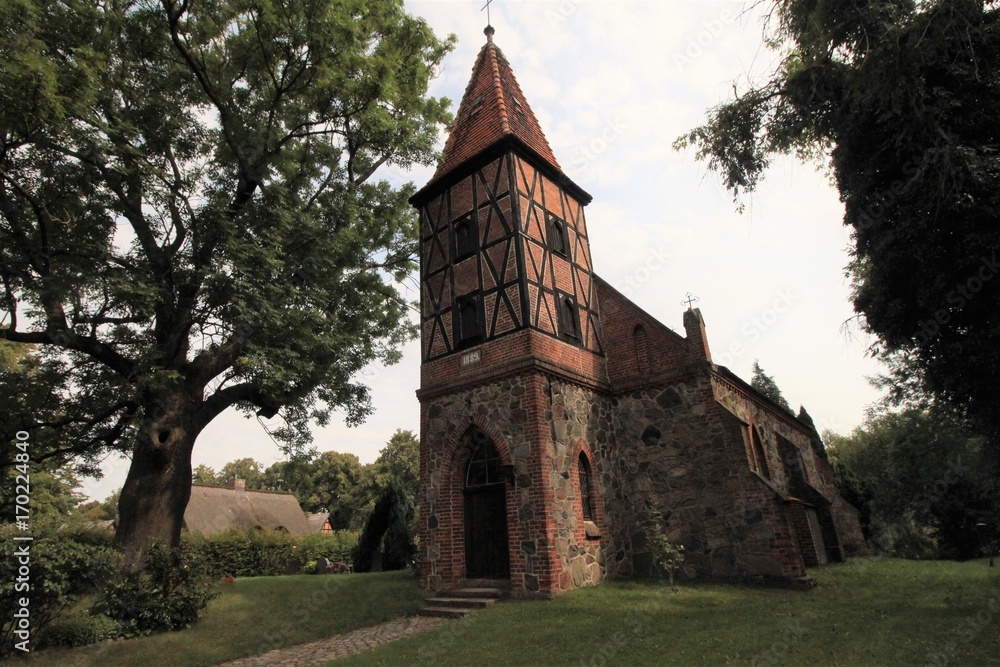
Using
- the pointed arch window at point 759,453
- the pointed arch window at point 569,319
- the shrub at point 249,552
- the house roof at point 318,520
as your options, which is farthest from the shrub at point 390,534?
the house roof at point 318,520

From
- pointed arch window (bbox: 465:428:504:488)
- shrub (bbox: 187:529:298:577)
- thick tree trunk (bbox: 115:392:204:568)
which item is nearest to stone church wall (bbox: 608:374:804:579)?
pointed arch window (bbox: 465:428:504:488)

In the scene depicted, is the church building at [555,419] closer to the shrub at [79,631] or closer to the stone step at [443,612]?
the stone step at [443,612]

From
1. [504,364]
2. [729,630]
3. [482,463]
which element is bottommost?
[729,630]

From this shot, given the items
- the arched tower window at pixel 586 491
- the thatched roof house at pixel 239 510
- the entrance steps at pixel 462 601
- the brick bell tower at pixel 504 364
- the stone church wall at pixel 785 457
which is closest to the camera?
the entrance steps at pixel 462 601

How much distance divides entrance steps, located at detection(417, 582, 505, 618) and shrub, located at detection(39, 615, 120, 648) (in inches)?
210

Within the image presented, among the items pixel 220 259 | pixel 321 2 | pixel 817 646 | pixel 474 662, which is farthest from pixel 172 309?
pixel 817 646

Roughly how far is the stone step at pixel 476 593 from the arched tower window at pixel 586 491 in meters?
2.58

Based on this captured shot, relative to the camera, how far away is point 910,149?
775cm

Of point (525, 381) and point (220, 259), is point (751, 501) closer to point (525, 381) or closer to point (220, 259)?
point (525, 381)

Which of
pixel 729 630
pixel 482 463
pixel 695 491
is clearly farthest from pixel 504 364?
pixel 729 630

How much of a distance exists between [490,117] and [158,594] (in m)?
13.8

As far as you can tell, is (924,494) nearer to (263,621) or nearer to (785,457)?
(785,457)

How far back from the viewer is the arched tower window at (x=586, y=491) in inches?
456

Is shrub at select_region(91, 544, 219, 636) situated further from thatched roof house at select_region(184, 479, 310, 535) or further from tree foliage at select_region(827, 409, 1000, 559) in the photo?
tree foliage at select_region(827, 409, 1000, 559)
